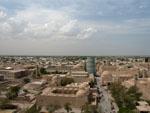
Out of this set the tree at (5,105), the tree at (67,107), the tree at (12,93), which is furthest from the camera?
the tree at (12,93)

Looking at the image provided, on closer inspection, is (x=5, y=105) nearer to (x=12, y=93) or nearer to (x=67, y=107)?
(x=12, y=93)

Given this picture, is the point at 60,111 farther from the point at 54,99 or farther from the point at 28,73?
the point at 28,73

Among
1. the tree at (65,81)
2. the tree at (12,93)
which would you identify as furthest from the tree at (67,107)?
the tree at (65,81)

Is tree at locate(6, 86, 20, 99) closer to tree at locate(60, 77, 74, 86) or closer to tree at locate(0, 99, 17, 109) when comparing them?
tree at locate(0, 99, 17, 109)

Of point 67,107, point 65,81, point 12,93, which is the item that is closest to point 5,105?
point 12,93

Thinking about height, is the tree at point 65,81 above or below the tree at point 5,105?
above

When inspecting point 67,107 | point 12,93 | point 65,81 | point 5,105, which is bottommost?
point 5,105

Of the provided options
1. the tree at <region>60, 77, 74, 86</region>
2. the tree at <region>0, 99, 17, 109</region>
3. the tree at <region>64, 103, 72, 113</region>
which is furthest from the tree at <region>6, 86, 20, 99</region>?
the tree at <region>60, 77, 74, 86</region>

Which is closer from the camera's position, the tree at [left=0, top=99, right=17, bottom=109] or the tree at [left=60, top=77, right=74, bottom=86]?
the tree at [left=0, top=99, right=17, bottom=109]

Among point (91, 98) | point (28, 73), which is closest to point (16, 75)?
point (28, 73)

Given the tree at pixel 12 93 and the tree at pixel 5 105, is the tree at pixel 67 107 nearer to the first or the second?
the tree at pixel 5 105

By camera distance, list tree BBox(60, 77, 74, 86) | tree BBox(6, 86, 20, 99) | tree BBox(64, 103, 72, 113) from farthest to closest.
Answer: tree BBox(60, 77, 74, 86)
tree BBox(6, 86, 20, 99)
tree BBox(64, 103, 72, 113)
